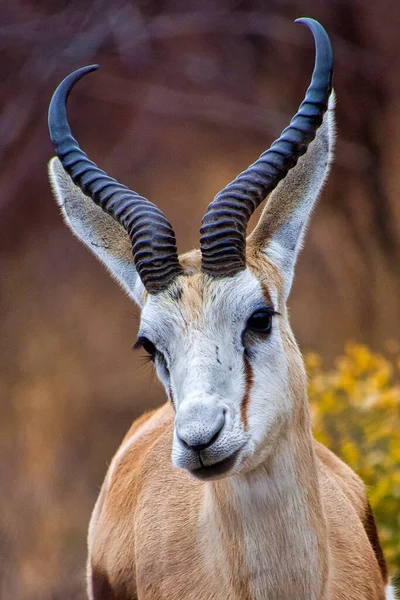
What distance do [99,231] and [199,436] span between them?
179 cm

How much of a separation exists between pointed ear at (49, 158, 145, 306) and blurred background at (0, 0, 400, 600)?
5.40 meters

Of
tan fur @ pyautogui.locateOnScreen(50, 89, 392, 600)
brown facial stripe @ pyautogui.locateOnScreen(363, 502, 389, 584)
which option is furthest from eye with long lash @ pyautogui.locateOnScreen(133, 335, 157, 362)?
brown facial stripe @ pyautogui.locateOnScreen(363, 502, 389, 584)

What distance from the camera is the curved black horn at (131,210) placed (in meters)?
Result: 4.67

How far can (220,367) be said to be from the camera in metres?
4.24

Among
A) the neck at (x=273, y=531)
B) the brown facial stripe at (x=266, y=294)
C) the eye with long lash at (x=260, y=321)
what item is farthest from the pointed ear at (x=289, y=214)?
the neck at (x=273, y=531)

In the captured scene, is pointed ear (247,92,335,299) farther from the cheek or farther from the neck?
the neck

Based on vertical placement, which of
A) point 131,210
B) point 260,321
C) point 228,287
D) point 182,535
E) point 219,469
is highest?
point 131,210

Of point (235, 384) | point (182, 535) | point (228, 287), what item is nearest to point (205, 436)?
point (235, 384)

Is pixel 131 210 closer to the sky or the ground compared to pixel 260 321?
closer to the sky

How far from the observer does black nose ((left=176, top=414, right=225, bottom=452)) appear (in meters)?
3.96

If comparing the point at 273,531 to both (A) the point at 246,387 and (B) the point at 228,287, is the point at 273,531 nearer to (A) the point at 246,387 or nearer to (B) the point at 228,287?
(A) the point at 246,387

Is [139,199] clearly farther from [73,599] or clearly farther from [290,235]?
[73,599]

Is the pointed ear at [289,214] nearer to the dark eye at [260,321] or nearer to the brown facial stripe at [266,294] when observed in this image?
the brown facial stripe at [266,294]

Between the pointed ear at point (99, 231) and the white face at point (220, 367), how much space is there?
65 cm
